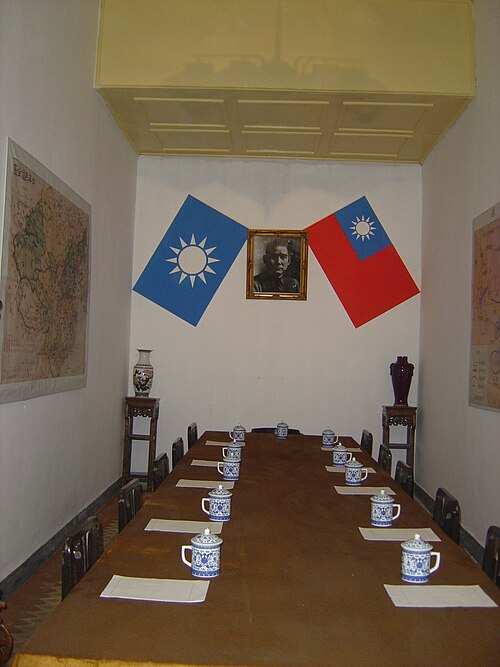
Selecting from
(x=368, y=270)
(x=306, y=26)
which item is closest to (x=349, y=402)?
(x=368, y=270)

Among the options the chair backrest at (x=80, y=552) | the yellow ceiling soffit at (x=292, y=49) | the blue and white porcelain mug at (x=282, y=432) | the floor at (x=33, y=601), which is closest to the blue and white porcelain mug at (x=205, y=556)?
the chair backrest at (x=80, y=552)

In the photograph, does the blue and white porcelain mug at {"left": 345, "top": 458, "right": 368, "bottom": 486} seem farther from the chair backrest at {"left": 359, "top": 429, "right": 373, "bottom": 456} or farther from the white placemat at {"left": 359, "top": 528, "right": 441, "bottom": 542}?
the chair backrest at {"left": 359, "top": 429, "right": 373, "bottom": 456}

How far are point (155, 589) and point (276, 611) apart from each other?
349 millimetres

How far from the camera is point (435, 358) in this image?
21.7 feet

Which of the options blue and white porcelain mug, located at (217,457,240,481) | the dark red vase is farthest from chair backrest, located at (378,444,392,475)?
the dark red vase

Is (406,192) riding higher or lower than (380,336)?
higher

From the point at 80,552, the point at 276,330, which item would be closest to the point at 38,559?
the point at 80,552

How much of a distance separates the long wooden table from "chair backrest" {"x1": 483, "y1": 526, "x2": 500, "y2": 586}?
0.10m

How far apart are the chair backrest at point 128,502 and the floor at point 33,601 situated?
95 centimetres

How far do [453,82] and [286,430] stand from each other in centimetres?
305

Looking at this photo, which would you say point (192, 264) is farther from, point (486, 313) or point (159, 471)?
point (159, 471)

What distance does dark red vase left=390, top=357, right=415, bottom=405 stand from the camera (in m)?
6.96

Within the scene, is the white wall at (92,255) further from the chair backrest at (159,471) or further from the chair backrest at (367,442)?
the chair backrest at (367,442)

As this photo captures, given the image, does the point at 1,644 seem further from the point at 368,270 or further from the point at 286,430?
the point at 368,270
